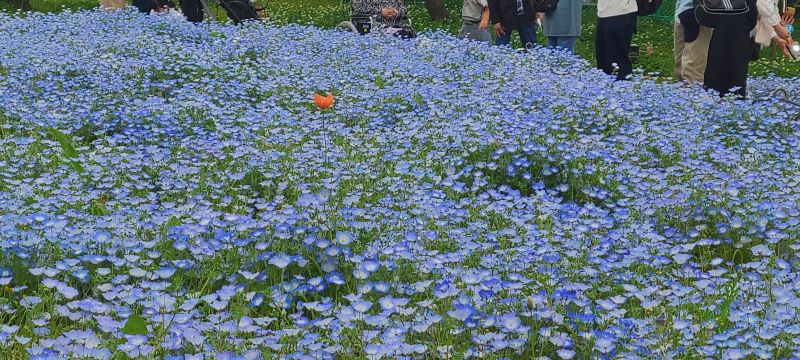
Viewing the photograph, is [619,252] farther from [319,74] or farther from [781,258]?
[319,74]

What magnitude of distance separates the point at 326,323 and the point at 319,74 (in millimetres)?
4866

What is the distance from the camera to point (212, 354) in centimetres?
304

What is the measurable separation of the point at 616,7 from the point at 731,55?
1.73 metres

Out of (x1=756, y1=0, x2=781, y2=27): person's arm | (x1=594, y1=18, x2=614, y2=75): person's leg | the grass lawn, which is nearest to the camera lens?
(x1=756, y1=0, x2=781, y2=27): person's arm

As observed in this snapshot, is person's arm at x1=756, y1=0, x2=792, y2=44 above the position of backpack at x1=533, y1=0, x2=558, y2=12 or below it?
above

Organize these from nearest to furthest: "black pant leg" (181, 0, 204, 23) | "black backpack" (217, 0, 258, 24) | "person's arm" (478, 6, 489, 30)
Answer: "person's arm" (478, 6, 489, 30), "black backpack" (217, 0, 258, 24), "black pant leg" (181, 0, 204, 23)

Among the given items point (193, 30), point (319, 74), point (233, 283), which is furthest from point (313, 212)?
point (193, 30)

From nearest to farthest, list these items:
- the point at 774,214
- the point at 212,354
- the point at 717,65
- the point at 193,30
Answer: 1. the point at 212,354
2. the point at 774,214
3. the point at 717,65
4. the point at 193,30

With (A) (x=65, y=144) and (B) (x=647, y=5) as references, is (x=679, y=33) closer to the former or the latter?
(B) (x=647, y=5)

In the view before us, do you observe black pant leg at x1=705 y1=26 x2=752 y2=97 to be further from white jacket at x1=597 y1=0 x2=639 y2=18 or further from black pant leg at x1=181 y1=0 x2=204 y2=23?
black pant leg at x1=181 y1=0 x2=204 y2=23

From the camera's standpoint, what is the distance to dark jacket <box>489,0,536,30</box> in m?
10.4

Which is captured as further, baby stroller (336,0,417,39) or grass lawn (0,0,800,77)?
grass lawn (0,0,800,77)

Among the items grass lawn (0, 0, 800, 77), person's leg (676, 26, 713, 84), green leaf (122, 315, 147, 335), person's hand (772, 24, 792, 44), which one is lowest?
grass lawn (0, 0, 800, 77)

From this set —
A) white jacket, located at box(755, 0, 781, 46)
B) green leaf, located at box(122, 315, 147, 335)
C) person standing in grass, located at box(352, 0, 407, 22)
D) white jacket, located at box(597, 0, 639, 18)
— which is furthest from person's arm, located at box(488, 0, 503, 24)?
green leaf, located at box(122, 315, 147, 335)
